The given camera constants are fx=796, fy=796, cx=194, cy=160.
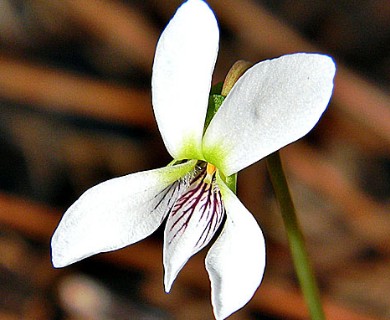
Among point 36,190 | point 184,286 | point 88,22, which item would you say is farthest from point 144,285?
point 88,22

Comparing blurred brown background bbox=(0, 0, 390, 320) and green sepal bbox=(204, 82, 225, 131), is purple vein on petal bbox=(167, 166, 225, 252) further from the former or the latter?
blurred brown background bbox=(0, 0, 390, 320)

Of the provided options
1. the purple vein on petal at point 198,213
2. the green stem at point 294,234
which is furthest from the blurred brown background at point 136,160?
the purple vein on petal at point 198,213

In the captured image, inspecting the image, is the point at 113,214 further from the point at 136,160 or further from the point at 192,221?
the point at 136,160

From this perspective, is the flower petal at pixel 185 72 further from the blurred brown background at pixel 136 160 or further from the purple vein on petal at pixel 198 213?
the blurred brown background at pixel 136 160

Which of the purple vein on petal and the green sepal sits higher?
the green sepal

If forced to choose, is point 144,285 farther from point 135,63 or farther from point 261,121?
point 261,121

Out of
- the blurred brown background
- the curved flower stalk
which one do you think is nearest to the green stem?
the curved flower stalk
